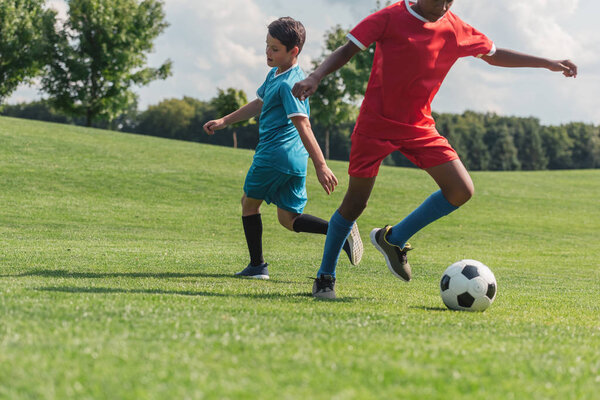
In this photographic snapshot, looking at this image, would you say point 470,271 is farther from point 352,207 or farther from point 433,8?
point 433,8

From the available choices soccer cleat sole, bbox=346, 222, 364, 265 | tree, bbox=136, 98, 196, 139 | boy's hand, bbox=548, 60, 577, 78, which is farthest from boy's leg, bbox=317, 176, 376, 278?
tree, bbox=136, 98, 196, 139

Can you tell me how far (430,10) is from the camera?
15.8 feet

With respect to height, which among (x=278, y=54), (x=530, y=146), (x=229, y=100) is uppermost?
(x=530, y=146)

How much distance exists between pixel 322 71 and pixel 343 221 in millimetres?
1444

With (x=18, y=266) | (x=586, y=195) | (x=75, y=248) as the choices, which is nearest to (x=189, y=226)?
(x=75, y=248)

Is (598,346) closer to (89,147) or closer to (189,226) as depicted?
(189,226)

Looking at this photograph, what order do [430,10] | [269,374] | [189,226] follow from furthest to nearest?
[189,226] → [430,10] → [269,374]

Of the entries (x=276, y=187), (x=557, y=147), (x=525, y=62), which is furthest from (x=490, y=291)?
(x=557, y=147)

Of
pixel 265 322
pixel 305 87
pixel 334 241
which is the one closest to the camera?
pixel 265 322

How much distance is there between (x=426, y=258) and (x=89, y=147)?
17.6m

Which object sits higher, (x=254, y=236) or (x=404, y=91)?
(x=404, y=91)

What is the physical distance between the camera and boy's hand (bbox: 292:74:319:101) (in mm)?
A: 4480

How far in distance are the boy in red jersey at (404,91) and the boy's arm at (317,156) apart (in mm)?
218

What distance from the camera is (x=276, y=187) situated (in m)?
6.48
